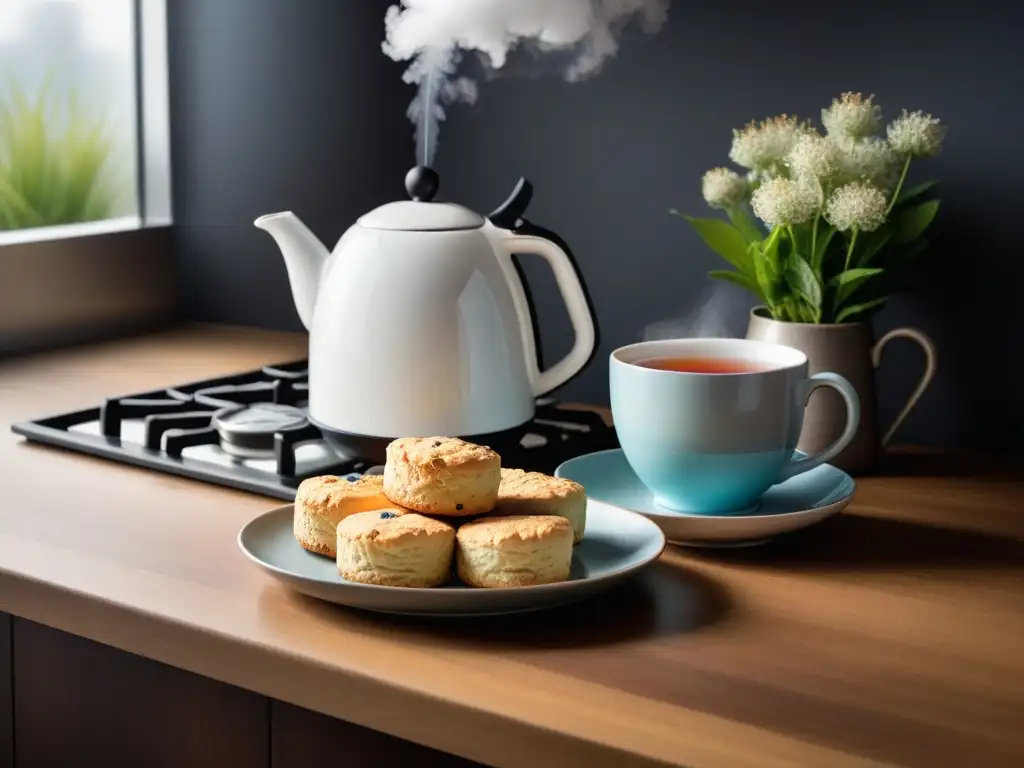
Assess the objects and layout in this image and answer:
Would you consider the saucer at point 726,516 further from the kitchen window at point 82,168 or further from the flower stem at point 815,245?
the kitchen window at point 82,168

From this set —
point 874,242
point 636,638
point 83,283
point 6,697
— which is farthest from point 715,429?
point 83,283

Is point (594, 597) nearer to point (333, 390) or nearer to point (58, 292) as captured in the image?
point (333, 390)

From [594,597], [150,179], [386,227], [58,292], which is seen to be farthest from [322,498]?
[150,179]

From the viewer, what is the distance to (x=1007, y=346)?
1.30m

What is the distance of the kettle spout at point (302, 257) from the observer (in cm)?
121

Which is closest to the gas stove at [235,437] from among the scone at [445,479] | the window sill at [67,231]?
the scone at [445,479]

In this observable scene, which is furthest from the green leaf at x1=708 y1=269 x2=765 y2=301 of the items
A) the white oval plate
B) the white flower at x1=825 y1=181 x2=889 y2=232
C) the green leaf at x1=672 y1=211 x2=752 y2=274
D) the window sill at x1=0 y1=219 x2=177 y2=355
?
the window sill at x1=0 y1=219 x2=177 y2=355

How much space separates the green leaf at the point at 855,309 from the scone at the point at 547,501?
39 centimetres

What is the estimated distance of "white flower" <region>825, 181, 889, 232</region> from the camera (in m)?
1.12

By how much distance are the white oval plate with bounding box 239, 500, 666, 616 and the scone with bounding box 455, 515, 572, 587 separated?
0.01 meters

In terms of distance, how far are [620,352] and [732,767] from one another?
46cm

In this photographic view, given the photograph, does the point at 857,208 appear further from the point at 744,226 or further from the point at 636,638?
the point at 636,638

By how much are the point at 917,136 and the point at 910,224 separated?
0.09 metres

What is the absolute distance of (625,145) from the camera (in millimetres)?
1498
